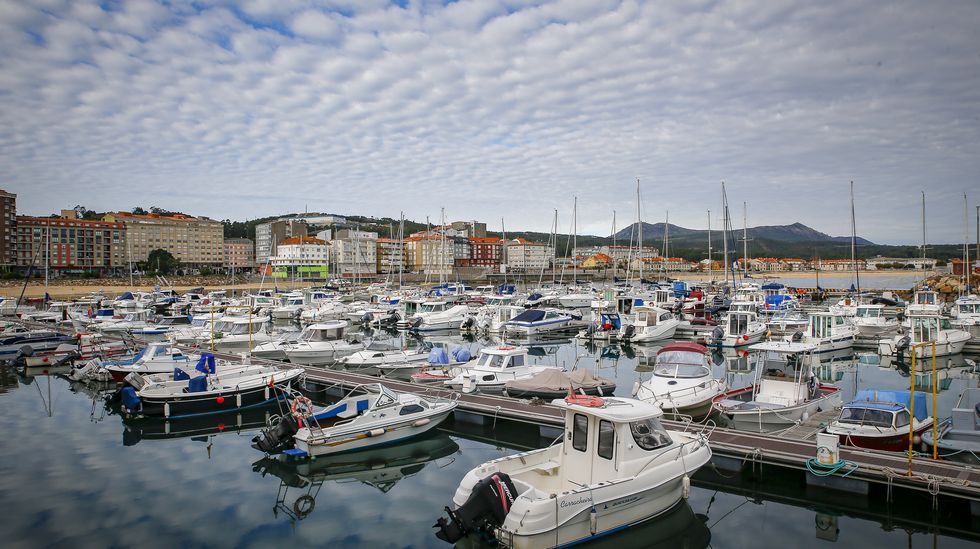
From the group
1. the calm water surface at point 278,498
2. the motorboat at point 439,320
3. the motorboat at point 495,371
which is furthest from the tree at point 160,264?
the motorboat at point 495,371

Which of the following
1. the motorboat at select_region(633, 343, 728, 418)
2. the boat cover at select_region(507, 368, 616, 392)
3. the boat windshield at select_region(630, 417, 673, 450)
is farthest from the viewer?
the boat cover at select_region(507, 368, 616, 392)

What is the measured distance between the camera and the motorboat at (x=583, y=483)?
10.0m

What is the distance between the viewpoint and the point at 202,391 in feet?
66.8

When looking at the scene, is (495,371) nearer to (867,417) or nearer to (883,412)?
(867,417)

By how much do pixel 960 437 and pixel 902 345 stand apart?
22.9 meters

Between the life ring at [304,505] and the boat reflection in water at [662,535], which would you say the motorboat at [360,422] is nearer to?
the life ring at [304,505]

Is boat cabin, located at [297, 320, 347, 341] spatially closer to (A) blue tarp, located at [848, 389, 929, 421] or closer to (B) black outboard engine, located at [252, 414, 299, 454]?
(B) black outboard engine, located at [252, 414, 299, 454]

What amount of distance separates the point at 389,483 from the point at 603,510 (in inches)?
239

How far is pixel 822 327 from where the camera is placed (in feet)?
121

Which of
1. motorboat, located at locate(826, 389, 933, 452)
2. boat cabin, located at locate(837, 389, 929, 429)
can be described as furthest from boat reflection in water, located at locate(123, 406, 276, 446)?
boat cabin, located at locate(837, 389, 929, 429)

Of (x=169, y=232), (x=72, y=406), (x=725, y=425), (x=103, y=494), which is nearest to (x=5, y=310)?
(x=72, y=406)

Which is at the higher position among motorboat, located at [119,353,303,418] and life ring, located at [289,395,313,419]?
life ring, located at [289,395,313,419]

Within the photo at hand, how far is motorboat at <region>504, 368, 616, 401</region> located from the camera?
67.8 ft

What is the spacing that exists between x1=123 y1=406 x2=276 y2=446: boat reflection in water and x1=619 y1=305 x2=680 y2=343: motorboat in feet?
81.0
